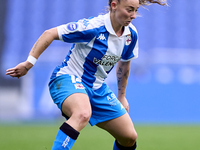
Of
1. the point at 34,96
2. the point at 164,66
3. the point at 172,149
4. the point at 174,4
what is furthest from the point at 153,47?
the point at 172,149

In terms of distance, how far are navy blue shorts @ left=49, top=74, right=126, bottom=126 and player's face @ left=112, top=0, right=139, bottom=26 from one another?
74 cm

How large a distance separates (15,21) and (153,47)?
5588 mm

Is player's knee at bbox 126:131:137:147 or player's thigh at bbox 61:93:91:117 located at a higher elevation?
player's thigh at bbox 61:93:91:117

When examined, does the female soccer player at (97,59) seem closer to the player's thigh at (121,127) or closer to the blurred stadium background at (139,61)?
the player's thigh at (121,127)

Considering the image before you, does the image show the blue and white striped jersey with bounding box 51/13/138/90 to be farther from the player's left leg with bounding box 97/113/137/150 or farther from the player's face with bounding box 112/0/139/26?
the player's left leg with bounding box 97/113/137/150

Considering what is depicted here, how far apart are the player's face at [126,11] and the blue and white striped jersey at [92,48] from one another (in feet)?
0.47

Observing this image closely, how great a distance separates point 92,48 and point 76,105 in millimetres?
703

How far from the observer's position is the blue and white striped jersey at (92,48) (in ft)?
12.2

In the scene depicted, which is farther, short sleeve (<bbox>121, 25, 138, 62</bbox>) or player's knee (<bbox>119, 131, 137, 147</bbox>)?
short sleeve (<bbox>121, 25, 138, 62</bbox>)

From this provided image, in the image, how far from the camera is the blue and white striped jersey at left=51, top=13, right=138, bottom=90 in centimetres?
373

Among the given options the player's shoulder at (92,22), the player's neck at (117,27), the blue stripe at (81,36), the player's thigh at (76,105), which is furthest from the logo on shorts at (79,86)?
the player's neck at (117,27)

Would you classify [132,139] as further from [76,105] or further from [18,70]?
[18,70]

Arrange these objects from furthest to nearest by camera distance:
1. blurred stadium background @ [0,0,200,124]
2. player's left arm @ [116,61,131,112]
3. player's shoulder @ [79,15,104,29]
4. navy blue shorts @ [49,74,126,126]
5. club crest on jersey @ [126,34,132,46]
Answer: blurred stadium background @ [0,0,200,124], player's left arm @ [116,61,131,112], club crest on jersey @ [126,34,132,46], player's shoulder @ [79,15,104,29], navy blue shorts @ [49,74,126,126]

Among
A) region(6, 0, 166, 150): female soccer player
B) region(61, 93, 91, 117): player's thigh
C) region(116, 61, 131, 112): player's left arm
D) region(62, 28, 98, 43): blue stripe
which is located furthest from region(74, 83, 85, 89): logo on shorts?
region(116, 61, 131, 112): player's left arm
